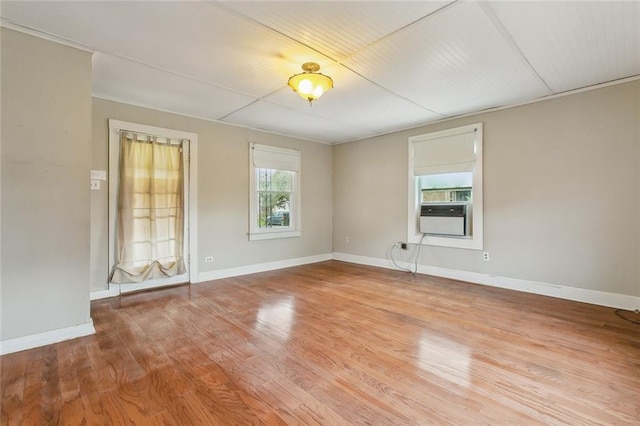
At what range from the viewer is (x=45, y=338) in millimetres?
2373

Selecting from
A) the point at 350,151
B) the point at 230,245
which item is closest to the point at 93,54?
the point at 230,245

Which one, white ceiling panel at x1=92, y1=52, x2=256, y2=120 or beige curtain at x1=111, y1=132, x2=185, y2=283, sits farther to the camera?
beige curtain at x1=111, y1=132, x2=185, y2=283

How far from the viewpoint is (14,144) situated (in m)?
2.26

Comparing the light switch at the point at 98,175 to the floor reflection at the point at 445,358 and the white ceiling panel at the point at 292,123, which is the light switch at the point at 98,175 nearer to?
the white ceiling panel at the point at 292,123

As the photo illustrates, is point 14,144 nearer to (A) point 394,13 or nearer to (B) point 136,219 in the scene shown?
(B) point 136,219

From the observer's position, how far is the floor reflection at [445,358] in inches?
76.6

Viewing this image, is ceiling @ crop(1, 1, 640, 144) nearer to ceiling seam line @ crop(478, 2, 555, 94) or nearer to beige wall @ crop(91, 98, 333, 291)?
ceiling seam line @ crop(478, 2, 555, 94)

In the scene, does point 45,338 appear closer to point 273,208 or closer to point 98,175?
point 98,175

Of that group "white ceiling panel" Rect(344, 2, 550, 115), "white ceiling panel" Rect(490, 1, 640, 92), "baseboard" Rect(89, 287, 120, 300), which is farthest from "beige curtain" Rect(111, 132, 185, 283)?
"white ceiling panel" Rect(490, 1, 640, 92)

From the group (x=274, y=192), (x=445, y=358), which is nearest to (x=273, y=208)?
(x=274, y=192)

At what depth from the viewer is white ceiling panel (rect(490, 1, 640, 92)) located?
2029 millimetres

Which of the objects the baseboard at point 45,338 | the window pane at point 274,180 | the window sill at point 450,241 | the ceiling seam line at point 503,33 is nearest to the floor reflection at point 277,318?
the baseboard at point 45,338

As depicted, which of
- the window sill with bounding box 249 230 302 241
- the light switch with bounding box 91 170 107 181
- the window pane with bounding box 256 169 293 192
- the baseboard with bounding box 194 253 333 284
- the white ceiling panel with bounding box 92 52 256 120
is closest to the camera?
the white ceiling panel with bounding box 92 52 256 120

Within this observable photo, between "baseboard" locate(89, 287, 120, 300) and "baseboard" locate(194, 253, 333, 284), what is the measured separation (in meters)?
1.05
